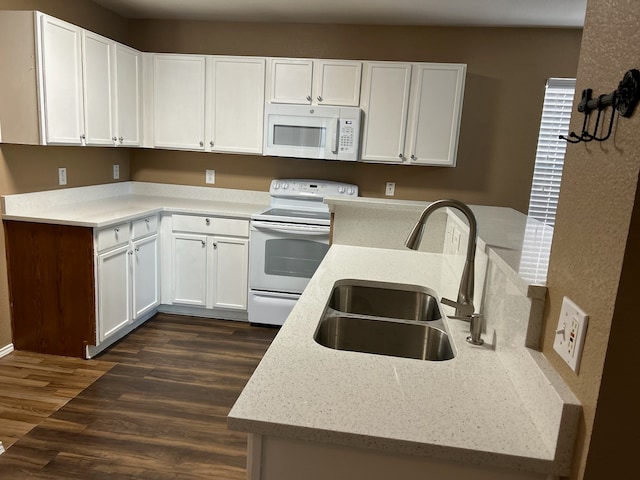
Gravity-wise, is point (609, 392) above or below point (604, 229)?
below

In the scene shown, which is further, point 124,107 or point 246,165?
point 246,165

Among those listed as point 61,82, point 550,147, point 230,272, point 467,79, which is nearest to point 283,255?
point 230,272

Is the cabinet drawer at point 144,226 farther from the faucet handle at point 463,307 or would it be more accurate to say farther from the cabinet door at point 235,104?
the faucet handle at point 463,307

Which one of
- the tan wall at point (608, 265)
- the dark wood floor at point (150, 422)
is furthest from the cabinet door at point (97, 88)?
the tan wall at point (608, 265)

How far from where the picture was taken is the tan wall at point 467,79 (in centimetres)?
388

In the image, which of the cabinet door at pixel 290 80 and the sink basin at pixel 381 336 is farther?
the cabinet door at pixel 290 80

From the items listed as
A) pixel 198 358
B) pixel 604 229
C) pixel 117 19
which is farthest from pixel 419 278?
pixel 117 19

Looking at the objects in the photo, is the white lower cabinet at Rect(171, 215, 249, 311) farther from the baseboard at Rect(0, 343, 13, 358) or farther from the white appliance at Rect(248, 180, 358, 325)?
the baseboard at Rect(0, 343, 13, 358)

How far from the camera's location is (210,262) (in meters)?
3.83

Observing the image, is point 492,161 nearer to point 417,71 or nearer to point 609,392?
point 417,71

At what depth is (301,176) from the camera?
13.9 ft

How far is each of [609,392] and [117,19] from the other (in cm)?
453

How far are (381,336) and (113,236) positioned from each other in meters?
2.26

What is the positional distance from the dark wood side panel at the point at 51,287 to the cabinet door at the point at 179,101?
4.56 feet
